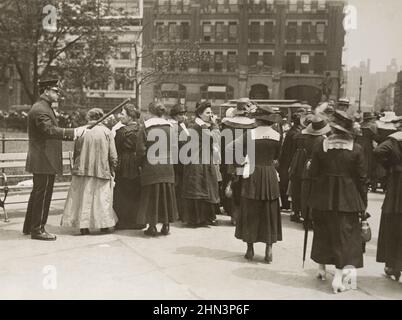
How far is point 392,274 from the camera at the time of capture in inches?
226

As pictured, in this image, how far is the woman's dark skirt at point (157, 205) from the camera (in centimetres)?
751

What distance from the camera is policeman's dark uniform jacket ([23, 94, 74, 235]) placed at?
6988 millimetres

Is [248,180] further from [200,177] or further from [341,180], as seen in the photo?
[200,177]

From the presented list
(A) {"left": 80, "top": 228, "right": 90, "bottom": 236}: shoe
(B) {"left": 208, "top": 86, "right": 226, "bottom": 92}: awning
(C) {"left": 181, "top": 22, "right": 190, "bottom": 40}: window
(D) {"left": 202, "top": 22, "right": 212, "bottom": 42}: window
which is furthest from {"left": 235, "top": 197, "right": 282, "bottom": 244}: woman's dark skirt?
(C) {"left": 181, "top": 22, "right": 190, "bottom": 40}: window

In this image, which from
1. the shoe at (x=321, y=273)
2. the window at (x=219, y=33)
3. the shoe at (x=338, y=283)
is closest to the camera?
the shoe at (x=338, y=283)

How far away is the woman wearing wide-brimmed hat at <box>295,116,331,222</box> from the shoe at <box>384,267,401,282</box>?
117cm

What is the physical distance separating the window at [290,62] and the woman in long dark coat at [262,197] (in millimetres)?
43218

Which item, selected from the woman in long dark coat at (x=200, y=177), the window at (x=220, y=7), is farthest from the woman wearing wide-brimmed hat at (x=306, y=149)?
the window at (x=220, y=7)

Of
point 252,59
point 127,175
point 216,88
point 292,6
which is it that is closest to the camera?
point 127,175

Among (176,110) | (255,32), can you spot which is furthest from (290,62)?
(176,110)

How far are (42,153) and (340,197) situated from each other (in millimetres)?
3997

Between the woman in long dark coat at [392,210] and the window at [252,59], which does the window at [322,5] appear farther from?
the woman in long dark coat at [392,210]
